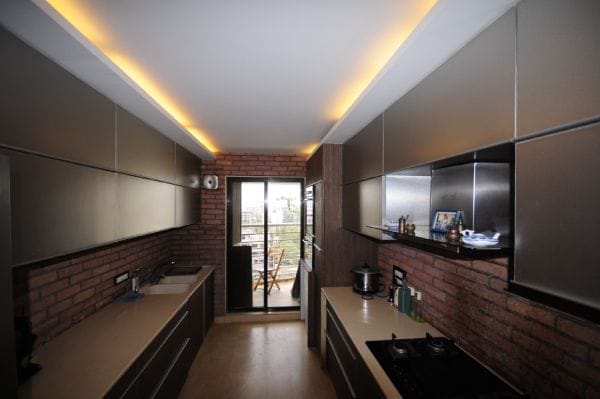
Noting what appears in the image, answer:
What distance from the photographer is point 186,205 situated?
3238 millimetres

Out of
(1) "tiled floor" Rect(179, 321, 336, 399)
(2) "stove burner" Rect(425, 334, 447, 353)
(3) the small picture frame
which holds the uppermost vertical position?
(3) the small picture frame

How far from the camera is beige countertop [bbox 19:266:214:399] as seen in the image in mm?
1238

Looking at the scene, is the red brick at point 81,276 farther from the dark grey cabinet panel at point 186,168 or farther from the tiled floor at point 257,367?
the tiled floor at point 257,367

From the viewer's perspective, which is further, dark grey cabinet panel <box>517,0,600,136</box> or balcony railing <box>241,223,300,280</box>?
balcony railing <box>241,223,300,280</box>

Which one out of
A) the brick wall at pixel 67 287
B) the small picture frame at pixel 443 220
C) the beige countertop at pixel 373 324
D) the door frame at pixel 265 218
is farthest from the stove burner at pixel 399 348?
the door frame at pixel 265 218

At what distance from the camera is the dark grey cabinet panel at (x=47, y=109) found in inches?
37.6

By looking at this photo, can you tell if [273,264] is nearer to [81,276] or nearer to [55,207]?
[81,276]

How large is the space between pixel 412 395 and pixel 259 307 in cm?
339

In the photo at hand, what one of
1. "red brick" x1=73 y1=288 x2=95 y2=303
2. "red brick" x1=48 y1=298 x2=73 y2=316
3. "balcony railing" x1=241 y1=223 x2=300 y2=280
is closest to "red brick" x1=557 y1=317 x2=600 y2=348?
"red brick" x1=48 y1=298 x2=73 y2=316

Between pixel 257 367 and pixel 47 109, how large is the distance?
9.82 feet

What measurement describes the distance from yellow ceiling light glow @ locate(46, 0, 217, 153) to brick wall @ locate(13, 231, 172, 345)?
133 centimetres

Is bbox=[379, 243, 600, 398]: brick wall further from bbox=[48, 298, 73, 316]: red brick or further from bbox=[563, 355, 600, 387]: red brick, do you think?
bbox=[48, 298, 73, 316]: red brick

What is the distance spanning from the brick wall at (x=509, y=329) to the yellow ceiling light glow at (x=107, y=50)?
7.68ft

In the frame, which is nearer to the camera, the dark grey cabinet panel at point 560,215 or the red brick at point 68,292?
the dark grey cabinet panel at point 560,215
